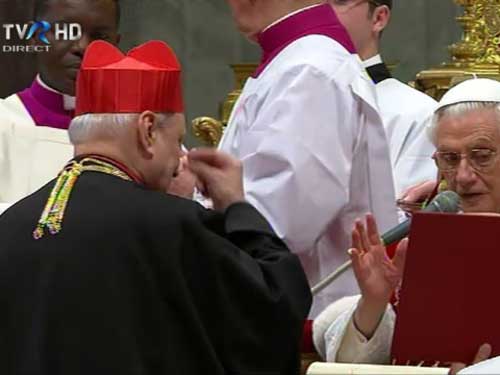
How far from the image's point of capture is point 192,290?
4.11m

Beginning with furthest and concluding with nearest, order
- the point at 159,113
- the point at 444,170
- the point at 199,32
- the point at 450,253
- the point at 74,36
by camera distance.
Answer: the point at 199,32, the point at 74,36, the point at 444,170, the point at 159,113, the point at 450,253

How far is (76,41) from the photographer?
5.89m

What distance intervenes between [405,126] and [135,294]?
2490mm

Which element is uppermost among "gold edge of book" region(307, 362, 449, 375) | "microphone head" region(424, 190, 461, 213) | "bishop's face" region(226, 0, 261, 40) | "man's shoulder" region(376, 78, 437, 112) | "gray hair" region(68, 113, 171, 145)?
"bishop's face" region(226, 0, 261, 40)

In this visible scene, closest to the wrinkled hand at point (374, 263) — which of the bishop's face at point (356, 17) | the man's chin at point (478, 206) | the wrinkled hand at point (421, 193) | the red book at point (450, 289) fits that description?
the red book at point (450, 289)

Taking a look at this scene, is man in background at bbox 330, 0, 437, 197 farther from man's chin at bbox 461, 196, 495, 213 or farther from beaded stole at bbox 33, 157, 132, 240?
beaded stole at bbox 33, 157, 132, 240

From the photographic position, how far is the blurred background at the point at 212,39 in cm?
789

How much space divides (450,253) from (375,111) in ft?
3.76

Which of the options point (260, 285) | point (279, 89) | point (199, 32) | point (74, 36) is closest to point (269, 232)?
point (260, 285)

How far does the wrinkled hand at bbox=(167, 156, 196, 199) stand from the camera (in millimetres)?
4375

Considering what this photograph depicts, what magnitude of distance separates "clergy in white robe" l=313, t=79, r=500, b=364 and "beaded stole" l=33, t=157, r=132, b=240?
0.61 m

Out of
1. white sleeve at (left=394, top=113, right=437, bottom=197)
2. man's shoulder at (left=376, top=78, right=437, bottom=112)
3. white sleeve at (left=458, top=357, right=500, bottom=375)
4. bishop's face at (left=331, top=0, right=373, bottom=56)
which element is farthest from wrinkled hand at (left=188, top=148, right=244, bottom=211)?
man's shoulder at (left=376, top=78, right=437, bottom=112)

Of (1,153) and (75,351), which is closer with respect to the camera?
(75,351)

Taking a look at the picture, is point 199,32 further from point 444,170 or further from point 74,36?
point 444,170
